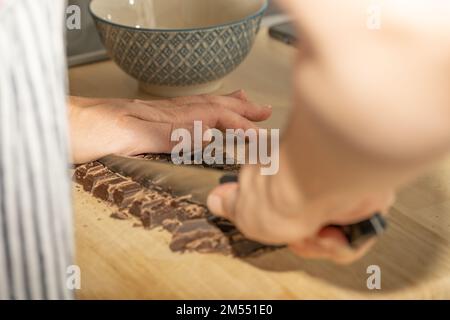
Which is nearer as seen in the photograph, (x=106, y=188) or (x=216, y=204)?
(x=216, y=204)

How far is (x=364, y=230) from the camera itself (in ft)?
1.64

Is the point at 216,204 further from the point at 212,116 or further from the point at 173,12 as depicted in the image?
the point at 173,12

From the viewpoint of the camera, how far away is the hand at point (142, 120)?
0.75m

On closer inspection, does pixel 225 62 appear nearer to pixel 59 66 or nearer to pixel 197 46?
pixel 197 46

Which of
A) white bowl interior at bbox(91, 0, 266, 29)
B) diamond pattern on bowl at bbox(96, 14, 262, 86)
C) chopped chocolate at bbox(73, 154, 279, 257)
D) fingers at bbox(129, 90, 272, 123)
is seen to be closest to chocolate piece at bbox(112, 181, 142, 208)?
chopped chocolate at bbox(73, 154, 279, 257)

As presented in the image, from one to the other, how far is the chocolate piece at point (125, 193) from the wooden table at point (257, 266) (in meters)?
0.01

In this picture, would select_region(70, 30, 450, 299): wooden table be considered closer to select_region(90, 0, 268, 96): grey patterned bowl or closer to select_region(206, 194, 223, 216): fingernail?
select_region(206, 194, 223, 216): fingernail

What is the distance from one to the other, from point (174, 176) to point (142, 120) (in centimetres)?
12

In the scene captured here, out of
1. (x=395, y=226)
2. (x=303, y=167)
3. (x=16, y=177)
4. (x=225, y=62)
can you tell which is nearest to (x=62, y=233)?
(x=16, y=177)

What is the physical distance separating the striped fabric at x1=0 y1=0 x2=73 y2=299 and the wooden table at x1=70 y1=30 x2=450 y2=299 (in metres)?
0.10

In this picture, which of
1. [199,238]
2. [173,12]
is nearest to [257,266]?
[199,238]

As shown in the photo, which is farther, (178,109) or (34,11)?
(178,109)
